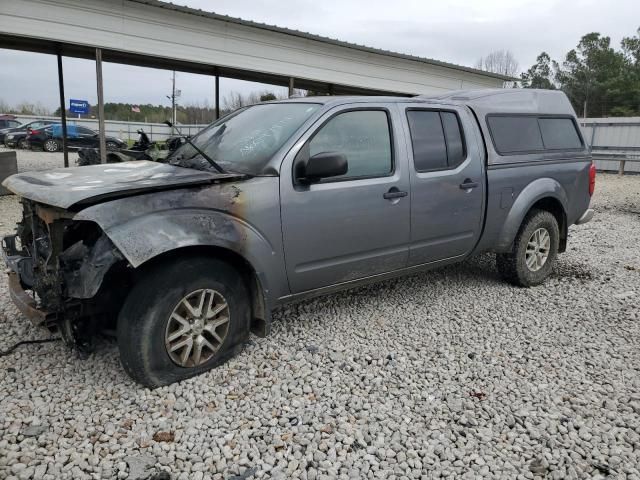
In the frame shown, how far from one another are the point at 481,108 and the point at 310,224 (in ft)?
7.74

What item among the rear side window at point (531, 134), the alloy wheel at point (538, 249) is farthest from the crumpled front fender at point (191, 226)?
the alloy wheel at point (538, 249)

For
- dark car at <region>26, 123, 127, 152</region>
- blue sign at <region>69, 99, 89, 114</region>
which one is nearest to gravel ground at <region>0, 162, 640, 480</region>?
dark car at <region>26, 123, 127, 152</region>

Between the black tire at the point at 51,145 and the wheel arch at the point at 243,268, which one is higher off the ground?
the black tire at the point at 51,145

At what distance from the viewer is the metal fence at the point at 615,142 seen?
18005 mm

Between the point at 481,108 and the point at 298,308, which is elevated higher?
the point at 481,108

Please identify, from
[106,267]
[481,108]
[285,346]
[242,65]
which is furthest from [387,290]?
[242,65]

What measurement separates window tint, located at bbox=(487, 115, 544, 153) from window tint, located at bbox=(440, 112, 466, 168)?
463 millimetres

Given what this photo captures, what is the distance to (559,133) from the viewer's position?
17.1ft

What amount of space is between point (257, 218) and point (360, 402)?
1319mm

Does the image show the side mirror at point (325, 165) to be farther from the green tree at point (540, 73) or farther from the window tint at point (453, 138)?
the green tree at point (540, 73)

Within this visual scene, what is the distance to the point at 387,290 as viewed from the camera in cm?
486

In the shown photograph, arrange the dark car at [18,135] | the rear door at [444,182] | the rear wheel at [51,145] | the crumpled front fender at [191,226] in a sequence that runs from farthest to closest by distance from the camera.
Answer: the dark car at [18,135]
the rear wheel at [51,145]
the rear door at [444,182]
the crumpled front fender at [191,226]

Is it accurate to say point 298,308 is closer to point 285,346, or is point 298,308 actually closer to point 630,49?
point 285,346

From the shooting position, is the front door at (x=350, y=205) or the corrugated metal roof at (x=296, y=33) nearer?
the front door at (x=350, y=205)
